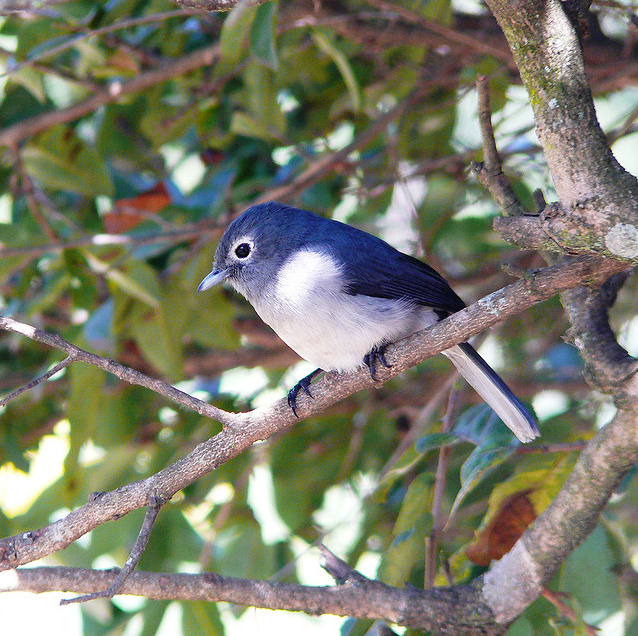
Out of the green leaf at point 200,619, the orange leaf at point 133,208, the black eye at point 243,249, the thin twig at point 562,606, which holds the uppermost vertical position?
the black eye at point 243,249

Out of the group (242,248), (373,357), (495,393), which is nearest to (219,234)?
(242,248)

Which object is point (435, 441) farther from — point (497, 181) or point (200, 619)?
point (200, 619)

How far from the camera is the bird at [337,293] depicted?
297cm

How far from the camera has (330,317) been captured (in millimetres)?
2996

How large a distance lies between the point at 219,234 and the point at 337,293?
1078 millimetres

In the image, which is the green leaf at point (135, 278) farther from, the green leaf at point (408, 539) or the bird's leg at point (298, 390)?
the green leaf at point (408, 539)

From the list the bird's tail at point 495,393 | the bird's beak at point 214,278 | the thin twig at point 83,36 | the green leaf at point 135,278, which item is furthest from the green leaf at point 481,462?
the thin twig at point 83,36

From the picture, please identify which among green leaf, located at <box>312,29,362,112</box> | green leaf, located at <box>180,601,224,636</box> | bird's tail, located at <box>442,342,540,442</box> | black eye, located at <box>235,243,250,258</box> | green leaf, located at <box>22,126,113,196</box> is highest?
green leaf, located at <box>312,29,362,112</box>

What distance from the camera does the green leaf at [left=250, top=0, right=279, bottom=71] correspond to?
287 centimetres

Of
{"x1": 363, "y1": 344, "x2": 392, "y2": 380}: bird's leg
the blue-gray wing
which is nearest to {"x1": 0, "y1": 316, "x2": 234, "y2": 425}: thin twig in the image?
{"x1": 363, "y1": 344, "x2": 392, "y2": 380}: bird's leg

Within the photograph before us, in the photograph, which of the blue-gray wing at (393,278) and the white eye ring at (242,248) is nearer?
the blue-gray wing at (393,278)

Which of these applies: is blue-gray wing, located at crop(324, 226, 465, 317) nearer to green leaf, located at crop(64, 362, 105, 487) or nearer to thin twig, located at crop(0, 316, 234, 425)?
thin twig, located at crop(0, 316, 234, 425)

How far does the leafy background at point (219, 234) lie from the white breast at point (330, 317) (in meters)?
0.44

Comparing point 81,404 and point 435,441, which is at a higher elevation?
point 435,441
